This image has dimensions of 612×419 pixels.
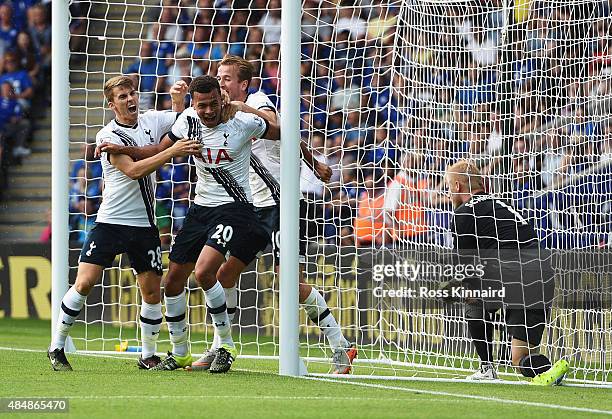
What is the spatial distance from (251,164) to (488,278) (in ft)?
6.38

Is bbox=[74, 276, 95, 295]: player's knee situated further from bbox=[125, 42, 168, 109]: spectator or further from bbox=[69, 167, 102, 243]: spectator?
bbox=[69, 167, 102, 243]: spectator

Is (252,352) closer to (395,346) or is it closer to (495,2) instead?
(395,346)

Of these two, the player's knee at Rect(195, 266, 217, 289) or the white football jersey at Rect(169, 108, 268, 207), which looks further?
the white football jersey at Rect(169, 108, 268, 207)

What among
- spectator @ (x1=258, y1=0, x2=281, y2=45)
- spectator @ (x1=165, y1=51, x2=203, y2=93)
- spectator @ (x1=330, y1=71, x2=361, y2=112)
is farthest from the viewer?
spectator @ (x1=165, y1=51, x2=203, y2=93)

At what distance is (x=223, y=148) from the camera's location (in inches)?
318

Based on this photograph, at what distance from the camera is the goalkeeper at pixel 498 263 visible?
8.68 m

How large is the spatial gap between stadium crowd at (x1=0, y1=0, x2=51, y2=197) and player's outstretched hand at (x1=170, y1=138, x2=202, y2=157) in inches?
382

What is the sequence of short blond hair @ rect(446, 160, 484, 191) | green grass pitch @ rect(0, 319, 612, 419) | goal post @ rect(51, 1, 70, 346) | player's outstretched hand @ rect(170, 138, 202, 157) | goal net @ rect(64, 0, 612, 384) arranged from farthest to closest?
goal post @ rect(51, 1, 70, 346), goal net @ rect(64, 0, 612, 384), short blond hair @ rect(446, 160, 484, 191), player's outstretched hand @ rect(170, 138, 202, 157), green grass pitch @ rect(0, 319, 612, 419)

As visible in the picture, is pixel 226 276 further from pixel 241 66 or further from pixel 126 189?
pixel 241 66

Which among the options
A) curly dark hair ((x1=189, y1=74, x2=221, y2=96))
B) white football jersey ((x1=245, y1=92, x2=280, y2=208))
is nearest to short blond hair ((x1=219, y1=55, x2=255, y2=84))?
white football jersey ((x1=245, y1=92, x2=280, y2=208))

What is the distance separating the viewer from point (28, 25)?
17.5 metres

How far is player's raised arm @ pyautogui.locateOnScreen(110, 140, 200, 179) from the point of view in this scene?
25.8 feet

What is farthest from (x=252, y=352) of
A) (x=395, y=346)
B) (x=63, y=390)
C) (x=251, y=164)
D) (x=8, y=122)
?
(x=8, y=122)

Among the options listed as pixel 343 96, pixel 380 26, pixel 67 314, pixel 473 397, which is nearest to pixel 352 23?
pixel 380 26
